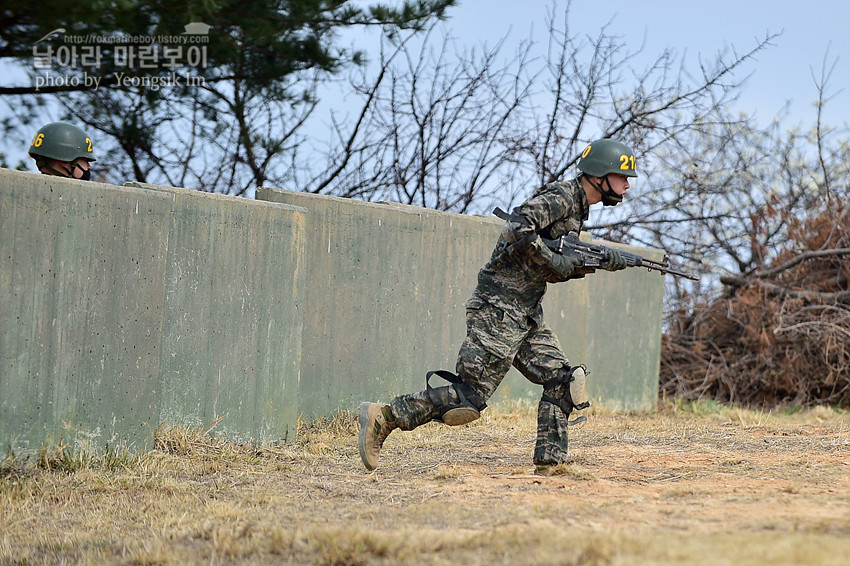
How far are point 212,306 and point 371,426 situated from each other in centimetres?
152

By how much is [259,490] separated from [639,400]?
563cm

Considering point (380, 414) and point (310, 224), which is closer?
point (380, 414)

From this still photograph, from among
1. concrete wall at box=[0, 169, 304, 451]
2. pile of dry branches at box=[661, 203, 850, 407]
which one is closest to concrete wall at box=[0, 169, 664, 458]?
concrete wall at box=[0, 169, 304, 451]

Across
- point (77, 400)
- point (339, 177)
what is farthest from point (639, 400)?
point (77, 400)

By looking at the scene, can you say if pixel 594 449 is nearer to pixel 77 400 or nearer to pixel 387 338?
pixel 387 338

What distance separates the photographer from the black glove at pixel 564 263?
17.4ft

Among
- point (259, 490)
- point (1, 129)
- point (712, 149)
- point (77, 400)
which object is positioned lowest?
point (259, 490)

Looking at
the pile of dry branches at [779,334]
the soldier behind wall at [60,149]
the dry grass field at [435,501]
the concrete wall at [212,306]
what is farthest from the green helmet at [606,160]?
the pile of dry branches at [779,334]

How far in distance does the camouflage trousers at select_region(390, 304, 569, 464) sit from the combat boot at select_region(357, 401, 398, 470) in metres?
0.07

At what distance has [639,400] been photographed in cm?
987

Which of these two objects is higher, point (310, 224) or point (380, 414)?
point (310, 224)

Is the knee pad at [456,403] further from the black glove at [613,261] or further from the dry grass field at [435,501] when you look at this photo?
the black glove at [613,261]

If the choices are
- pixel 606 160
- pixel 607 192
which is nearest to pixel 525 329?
pixel 607 192

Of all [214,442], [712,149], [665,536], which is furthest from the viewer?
[712,149]
